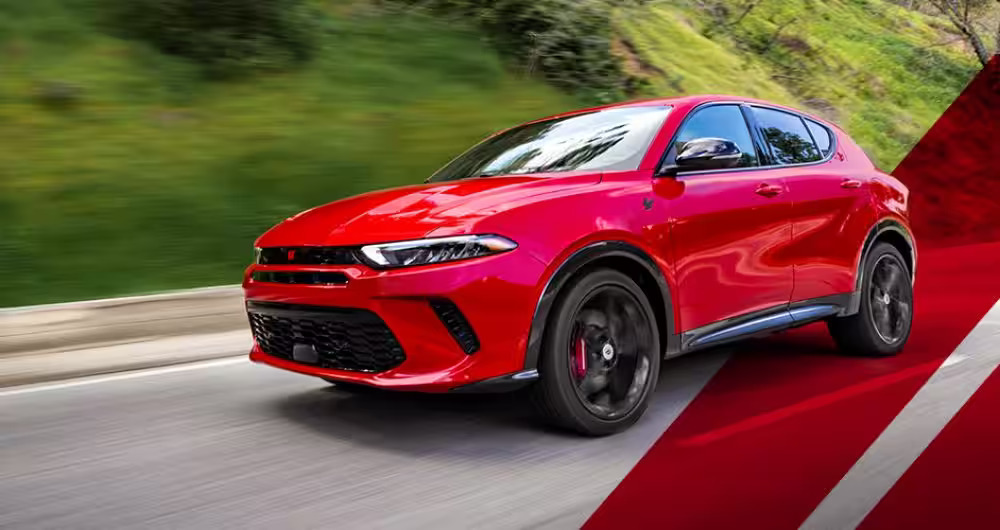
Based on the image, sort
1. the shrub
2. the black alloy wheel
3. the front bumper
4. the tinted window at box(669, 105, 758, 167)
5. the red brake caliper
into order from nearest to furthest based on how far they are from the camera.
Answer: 1. the front bumper
2. the red brake caliper
3. the tinted window at box(669, 105, 758, 167)
4. the black alloy wheel
5. the shrub

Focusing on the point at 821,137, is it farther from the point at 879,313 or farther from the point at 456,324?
the point at 456,324

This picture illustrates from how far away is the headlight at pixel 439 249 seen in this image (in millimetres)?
3926

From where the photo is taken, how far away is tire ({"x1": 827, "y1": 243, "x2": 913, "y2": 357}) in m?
6.01

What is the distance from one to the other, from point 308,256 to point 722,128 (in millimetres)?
2399

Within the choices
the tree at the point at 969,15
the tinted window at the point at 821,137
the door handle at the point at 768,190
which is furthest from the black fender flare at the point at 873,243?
the tree at the point at 969,15

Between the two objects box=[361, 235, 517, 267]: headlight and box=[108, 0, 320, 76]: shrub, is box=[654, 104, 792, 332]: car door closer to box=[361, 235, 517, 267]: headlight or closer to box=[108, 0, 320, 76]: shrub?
box=[361, 235, 517, 267]: headlight

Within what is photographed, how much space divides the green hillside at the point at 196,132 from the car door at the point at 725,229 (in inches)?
179

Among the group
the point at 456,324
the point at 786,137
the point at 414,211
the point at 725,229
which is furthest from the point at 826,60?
the point at 456,324

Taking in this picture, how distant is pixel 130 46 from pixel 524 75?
5.20 metres

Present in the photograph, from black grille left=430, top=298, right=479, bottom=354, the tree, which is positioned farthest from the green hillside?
the tree

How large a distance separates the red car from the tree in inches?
732

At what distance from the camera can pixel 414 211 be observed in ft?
13.8

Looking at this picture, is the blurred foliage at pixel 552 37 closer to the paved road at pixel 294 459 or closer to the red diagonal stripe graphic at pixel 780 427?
the red diagonal stripe graphic at pixel 780 427

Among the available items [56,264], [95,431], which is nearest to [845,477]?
[95,431]
